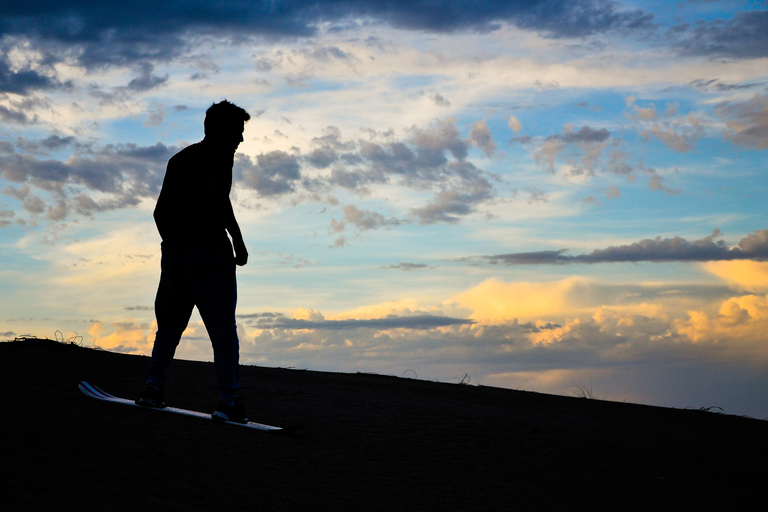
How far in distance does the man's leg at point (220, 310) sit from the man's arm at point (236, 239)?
0.32ft

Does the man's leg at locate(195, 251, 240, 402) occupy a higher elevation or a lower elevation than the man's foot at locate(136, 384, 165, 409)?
higher

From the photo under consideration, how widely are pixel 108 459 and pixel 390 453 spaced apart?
223 cm

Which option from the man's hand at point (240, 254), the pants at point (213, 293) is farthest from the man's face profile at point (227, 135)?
the pants at point (213, 293)

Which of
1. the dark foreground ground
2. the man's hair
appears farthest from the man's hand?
the dark foreground ground

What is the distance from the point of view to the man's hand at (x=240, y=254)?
247 inches

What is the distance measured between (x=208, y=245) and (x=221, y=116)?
3.72 feet

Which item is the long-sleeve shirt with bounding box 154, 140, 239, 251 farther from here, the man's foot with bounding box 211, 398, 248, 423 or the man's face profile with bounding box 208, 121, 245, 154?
the man's foot with bounding box 211, 398, 248, 423

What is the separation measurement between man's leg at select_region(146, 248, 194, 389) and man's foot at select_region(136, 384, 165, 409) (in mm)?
42

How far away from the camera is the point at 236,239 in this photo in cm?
629

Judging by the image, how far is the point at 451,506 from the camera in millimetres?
4590

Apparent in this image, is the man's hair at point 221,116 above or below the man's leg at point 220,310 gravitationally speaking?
above

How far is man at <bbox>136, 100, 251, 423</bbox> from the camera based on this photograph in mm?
6117

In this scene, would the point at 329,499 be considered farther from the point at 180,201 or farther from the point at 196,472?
the point at 180,201

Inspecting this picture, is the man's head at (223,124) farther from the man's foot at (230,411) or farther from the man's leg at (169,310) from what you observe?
the man's foot at (230,411)
